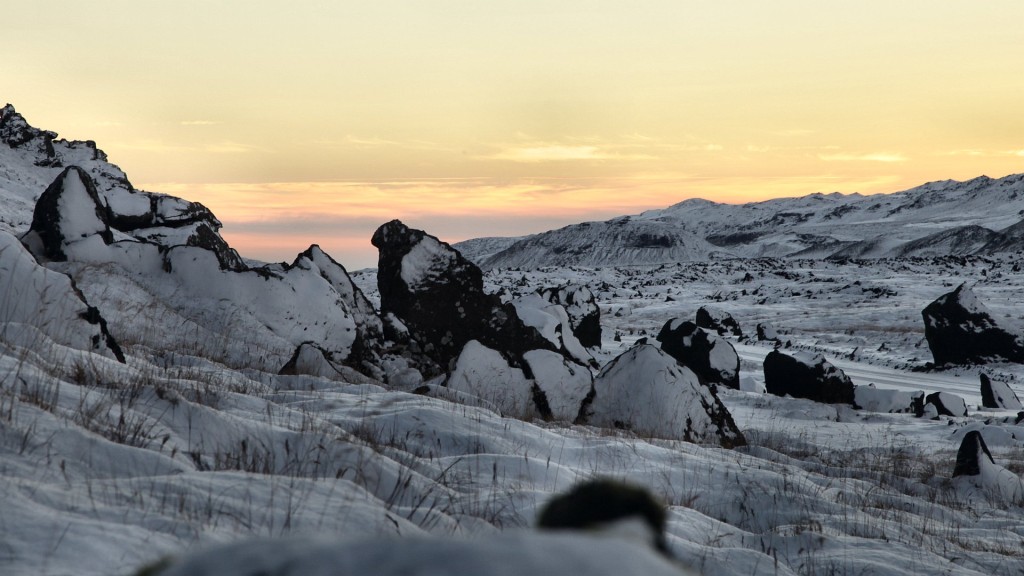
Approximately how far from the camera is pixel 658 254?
5507 inches

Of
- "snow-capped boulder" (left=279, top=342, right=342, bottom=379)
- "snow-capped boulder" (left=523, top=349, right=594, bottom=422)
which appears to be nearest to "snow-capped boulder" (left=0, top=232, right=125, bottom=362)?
"snow-capped boulder" (left=279, top=342, right=342, bottom=379)

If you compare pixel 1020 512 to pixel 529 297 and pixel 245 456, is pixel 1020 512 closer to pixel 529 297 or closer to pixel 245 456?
pixel 245 456

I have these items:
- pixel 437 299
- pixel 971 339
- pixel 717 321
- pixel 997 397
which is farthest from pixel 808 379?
pixel 717 321

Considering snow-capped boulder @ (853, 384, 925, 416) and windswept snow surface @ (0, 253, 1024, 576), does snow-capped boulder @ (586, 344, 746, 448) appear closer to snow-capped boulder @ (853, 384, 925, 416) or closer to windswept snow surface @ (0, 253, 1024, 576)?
windswept snow surface @ (0, 253, 1024, 576)

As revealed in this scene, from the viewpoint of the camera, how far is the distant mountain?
389 feet

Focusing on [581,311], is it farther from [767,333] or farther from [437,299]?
[767,333]

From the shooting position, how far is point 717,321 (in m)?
34.2

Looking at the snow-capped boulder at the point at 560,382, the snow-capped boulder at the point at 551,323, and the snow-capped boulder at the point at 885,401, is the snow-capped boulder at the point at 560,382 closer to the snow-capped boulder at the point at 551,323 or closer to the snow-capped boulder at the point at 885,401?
the snow-capped boulder at the point at 551,323

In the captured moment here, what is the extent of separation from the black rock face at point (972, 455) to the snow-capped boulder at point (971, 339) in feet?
60.0

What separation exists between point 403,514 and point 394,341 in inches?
452

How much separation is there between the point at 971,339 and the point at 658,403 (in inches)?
727

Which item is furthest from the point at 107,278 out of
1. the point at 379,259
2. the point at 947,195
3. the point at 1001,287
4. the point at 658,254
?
the point at 947,195

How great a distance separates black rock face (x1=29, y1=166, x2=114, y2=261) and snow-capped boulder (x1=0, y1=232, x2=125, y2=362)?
15.5ft

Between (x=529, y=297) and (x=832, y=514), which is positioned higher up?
(x=529, y=297)
